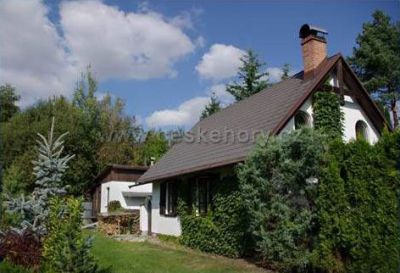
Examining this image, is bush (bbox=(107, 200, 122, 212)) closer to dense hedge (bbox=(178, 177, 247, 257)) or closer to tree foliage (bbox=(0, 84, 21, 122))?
dense hedge (bbox=(178, 177, 247, 257))

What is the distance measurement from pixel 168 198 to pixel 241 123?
5.31 m

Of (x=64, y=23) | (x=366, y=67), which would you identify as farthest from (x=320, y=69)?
(x=366, y=67)

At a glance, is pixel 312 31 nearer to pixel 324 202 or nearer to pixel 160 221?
pixel 324 202

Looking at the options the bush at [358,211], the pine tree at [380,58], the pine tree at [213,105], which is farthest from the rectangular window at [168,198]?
the pine tree at [213,105]

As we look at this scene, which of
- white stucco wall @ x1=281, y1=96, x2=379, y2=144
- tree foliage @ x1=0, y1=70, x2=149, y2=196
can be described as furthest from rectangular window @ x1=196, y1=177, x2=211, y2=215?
tree foliage @ x1=0, y1=70, x2=149, y2=196

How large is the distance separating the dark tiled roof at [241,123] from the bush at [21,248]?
21.4 feet

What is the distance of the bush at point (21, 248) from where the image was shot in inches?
333

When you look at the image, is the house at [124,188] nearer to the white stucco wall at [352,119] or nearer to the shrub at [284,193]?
the white stucco wall at [352,119]

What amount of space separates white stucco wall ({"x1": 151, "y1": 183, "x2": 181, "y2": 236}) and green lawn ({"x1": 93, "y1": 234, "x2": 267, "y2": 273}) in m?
3.75

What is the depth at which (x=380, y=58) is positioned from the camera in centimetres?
3259

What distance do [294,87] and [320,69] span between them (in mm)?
1240

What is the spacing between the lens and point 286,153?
398 inches

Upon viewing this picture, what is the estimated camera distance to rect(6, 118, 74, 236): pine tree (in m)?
9.62

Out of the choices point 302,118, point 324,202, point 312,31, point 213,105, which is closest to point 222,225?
point 302,118
